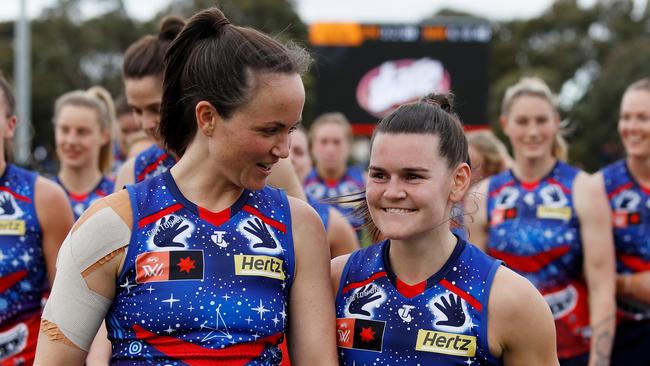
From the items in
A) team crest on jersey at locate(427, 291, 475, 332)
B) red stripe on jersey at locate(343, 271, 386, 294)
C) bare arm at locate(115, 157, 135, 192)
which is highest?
bare arm at locate(115, 157, 135, 192)

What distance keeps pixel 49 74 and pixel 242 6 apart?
425 inches

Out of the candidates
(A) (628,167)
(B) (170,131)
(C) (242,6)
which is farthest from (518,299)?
(C) (242,6)

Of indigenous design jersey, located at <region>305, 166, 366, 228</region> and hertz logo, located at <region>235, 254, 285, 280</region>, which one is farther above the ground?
indigenous design jersey, located at <region>305, 166, 366, 228</region>

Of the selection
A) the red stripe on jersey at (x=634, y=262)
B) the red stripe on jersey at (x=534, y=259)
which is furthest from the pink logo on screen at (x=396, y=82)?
Answer: the red stripe on jersey at (x=534, y=259)

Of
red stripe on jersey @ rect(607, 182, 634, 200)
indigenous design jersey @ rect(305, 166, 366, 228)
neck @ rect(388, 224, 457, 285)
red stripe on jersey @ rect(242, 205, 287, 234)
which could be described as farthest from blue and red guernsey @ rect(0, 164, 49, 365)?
indigenous design jersey @ rect(305, 166, 366, 228)

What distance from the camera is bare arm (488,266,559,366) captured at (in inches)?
117

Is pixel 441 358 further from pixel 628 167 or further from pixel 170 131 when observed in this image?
pixel 628 167

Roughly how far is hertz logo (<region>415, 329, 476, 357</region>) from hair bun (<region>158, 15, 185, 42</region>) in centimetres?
188

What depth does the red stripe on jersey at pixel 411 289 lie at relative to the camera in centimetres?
311

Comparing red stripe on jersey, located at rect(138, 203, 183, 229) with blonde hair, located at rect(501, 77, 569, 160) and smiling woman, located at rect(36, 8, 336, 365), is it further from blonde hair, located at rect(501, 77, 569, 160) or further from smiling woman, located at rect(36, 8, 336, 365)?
blonde hair, located at rect(501, 77, 569, 160)

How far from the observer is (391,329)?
310 cm

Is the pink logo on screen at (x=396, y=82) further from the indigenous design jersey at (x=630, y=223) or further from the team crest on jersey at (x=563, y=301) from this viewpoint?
the team crest on jersey at (x=563, y=301)

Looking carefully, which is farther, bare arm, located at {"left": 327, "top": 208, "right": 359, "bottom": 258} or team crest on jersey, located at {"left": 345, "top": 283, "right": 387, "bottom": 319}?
bare arm, located at {"left": 327, "top": 208, "right": 359, "bottom": 258}

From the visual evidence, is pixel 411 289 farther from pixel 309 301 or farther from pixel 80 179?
pixel 80 179
